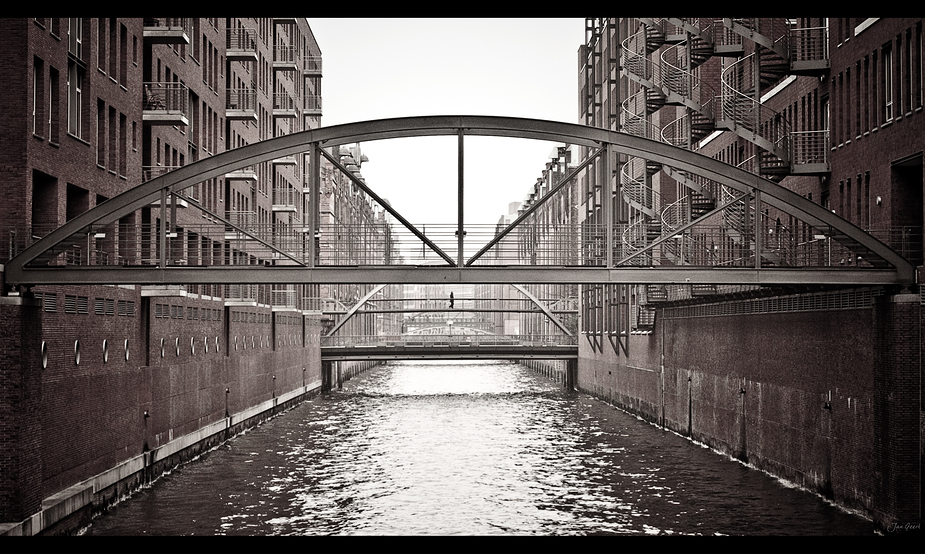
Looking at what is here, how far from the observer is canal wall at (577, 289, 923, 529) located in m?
20.8

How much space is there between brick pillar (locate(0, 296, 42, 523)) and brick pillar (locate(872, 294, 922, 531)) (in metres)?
15.1

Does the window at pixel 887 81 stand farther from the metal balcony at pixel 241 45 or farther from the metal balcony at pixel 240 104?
the metal balcony at pixel 241 45

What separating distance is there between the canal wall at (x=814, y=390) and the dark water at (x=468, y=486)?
0.70 meters

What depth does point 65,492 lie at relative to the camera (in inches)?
878

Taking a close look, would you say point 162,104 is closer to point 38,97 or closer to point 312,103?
point 38,97

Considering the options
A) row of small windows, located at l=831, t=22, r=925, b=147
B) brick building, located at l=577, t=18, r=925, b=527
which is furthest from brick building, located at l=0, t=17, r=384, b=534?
row of small windows, located at l=831, t=22, r=925, b=147

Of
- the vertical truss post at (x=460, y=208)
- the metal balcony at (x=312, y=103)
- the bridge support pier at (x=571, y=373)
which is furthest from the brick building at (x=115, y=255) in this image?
the bridge support pier at (x=571, y=373)

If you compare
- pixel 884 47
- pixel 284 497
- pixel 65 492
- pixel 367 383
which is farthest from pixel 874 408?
pixel 367 383

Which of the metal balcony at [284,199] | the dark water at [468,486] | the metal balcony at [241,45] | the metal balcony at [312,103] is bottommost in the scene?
the dark water at [468,486]

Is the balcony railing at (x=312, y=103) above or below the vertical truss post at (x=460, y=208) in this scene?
above

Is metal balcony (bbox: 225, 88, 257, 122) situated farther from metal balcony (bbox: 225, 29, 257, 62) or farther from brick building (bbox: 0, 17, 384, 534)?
metal balcony (bbox: 225, 29, 257, 62)

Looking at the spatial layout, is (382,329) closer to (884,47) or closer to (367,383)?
(367,383)

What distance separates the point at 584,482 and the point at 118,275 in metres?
13.5

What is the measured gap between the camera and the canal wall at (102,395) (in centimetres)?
1989
